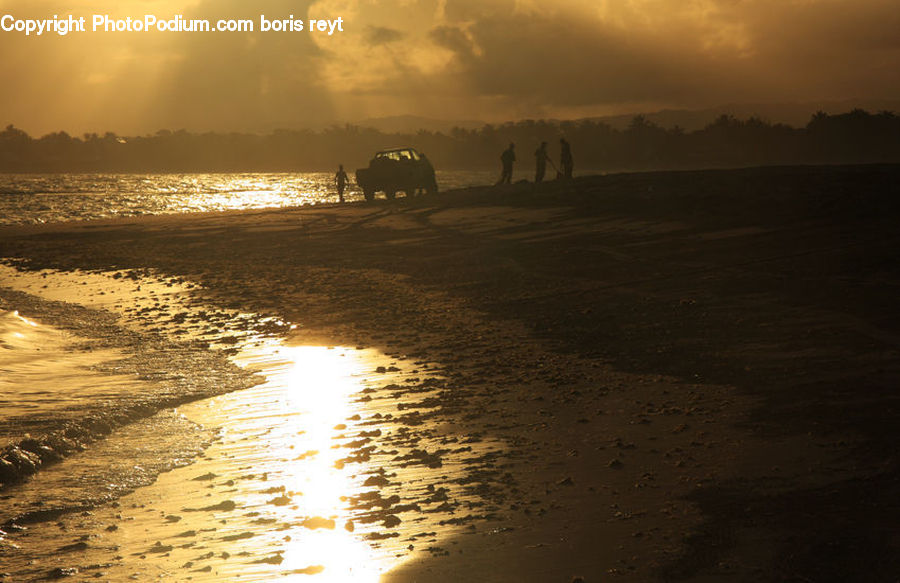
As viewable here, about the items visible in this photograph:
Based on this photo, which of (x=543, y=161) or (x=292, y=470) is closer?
(x=292, y=470)

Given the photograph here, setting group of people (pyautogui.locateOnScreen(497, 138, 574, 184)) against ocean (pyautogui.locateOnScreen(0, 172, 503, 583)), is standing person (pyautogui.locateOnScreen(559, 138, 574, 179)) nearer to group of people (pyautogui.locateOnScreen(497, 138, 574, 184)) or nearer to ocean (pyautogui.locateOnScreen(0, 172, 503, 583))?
group of people (pyautogui.locateOnScreen(497, 138, 574, 184))

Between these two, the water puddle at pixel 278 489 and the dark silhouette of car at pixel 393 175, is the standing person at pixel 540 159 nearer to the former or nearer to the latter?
the dark silhouette of car at pixel 393 175

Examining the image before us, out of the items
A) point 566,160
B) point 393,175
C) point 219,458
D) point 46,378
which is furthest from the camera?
point 393,175

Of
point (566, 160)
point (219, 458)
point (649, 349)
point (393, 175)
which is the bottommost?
point (219, 458)

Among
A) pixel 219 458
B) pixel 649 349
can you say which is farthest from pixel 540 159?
pixel 219 458

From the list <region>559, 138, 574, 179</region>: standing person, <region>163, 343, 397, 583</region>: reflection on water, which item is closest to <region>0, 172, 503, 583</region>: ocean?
<region>163, 343, 397, 583</region>: reflection on water

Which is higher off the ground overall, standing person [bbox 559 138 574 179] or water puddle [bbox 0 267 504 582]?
standing person [bbox 559 138 574 179]

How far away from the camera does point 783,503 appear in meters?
6.21

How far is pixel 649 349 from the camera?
37.9 ft

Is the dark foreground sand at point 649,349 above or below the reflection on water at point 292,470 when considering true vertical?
above

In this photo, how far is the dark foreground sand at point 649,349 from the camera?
5.79 metres

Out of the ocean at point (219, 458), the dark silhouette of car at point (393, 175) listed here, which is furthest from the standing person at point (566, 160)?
the ocean at point (219, 458)

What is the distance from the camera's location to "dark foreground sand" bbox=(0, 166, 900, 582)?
228 inches

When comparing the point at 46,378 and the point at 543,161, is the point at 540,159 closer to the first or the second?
the point at 543,161
